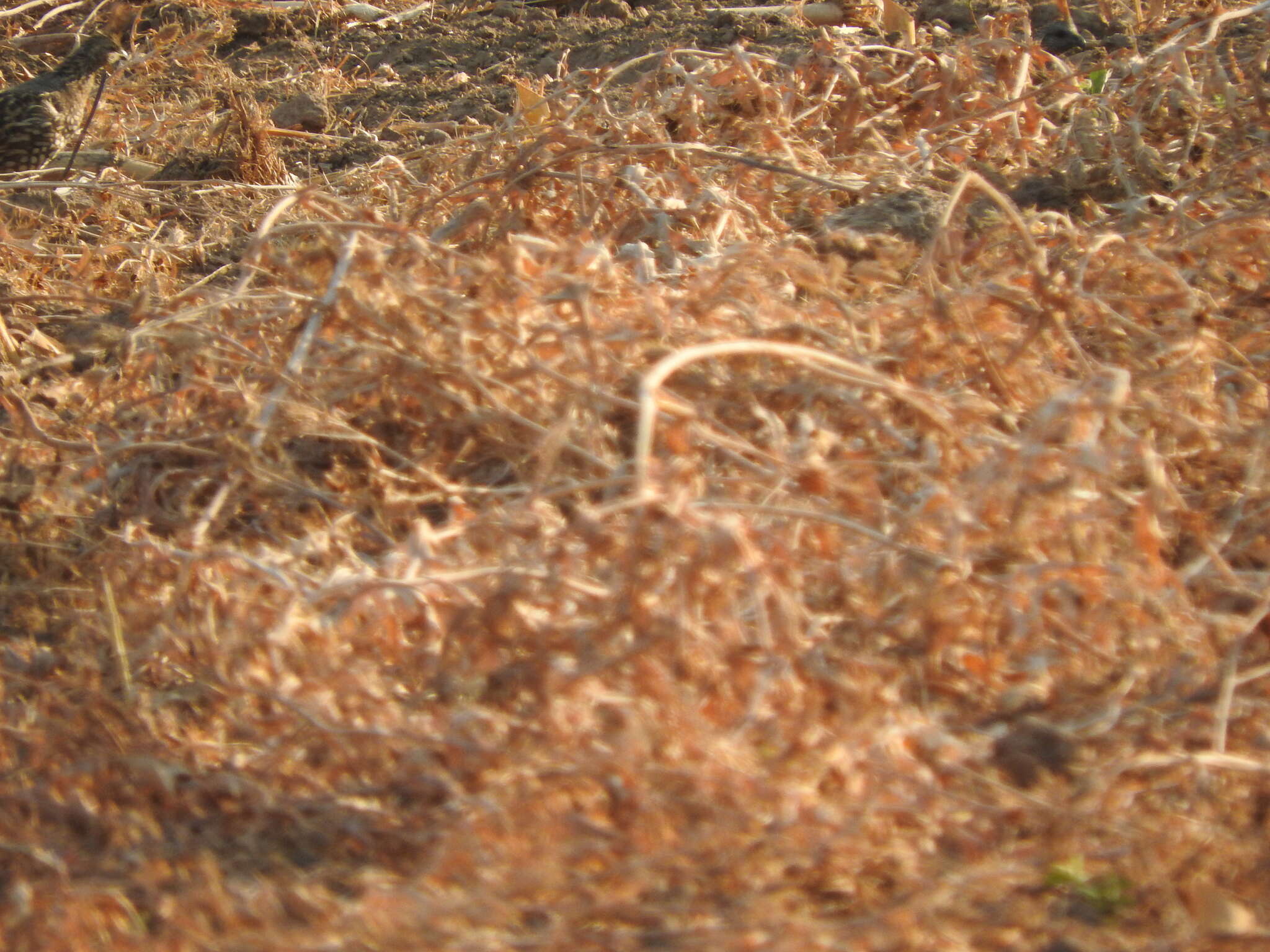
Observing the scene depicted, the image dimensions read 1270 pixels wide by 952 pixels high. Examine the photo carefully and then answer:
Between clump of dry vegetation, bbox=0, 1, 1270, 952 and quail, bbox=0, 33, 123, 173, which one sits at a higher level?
clump of dry vegetation, bbox=0, 1, 1270, 952

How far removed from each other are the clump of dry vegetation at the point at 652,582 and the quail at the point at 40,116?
71.8 inches

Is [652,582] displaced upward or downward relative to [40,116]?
upward

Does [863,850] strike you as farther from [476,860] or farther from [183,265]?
[183,265]

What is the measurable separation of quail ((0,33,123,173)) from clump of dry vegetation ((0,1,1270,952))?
182 centimetres

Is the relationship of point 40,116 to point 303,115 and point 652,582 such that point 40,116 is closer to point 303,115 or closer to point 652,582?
point 303,115

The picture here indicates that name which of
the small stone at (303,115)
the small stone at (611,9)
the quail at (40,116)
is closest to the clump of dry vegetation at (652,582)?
the quail at (40,116)

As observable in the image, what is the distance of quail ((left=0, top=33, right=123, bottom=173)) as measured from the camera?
5133 mm

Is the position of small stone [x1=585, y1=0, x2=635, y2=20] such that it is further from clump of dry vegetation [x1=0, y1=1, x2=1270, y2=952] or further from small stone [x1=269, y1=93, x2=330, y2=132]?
clump of dry vegetation [x1=0, y1=1, x2=1270, y2=952]

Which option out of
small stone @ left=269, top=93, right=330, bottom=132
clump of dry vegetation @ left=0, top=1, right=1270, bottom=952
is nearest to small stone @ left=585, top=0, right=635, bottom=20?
small stone @ left=269, top=93, right=330, bottom=132

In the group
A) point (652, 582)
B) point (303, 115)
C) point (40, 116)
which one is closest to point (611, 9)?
point (303, 115)

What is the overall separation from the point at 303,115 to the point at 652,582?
4572 millimetres

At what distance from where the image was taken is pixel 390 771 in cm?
203

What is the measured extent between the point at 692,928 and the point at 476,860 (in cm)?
33

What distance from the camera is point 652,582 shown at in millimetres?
1943
